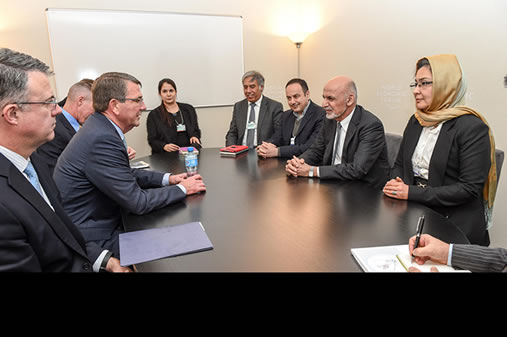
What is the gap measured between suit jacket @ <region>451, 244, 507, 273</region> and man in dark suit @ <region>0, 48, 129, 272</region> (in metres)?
1.33

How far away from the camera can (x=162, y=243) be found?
4.27 ft

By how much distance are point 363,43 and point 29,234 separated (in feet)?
12.9

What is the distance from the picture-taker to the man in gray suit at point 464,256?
3.59ft

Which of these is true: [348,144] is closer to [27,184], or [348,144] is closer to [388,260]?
[388,260]

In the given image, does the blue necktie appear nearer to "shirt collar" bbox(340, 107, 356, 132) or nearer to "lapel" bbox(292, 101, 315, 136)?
"shirt collar" bbox(340, 107, 356, 132)

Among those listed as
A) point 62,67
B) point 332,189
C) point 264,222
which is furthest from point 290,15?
point 264,222

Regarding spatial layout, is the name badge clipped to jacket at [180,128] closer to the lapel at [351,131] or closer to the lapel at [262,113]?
the lapel at [262,113]

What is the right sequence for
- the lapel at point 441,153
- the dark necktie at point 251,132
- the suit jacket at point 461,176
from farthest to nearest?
1. the dark necktie at point 251,132
2. the lapel at point 441,153
3. the suit jacket at point 461,176

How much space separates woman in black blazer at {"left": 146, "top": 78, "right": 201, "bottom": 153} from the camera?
4.23 meters

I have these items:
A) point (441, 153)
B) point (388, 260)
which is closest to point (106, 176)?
point (388, 260)

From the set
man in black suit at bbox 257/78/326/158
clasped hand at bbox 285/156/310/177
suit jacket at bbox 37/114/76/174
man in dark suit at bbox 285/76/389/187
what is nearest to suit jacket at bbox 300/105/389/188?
man in dark suit at bbox 285/76/389/187

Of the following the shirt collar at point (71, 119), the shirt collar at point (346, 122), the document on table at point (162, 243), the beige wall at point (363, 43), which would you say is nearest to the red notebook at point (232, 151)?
the shirt collar at point (346, 122)

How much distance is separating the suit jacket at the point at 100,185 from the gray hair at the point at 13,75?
20.7 inches

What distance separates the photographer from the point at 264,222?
4.91 feet
